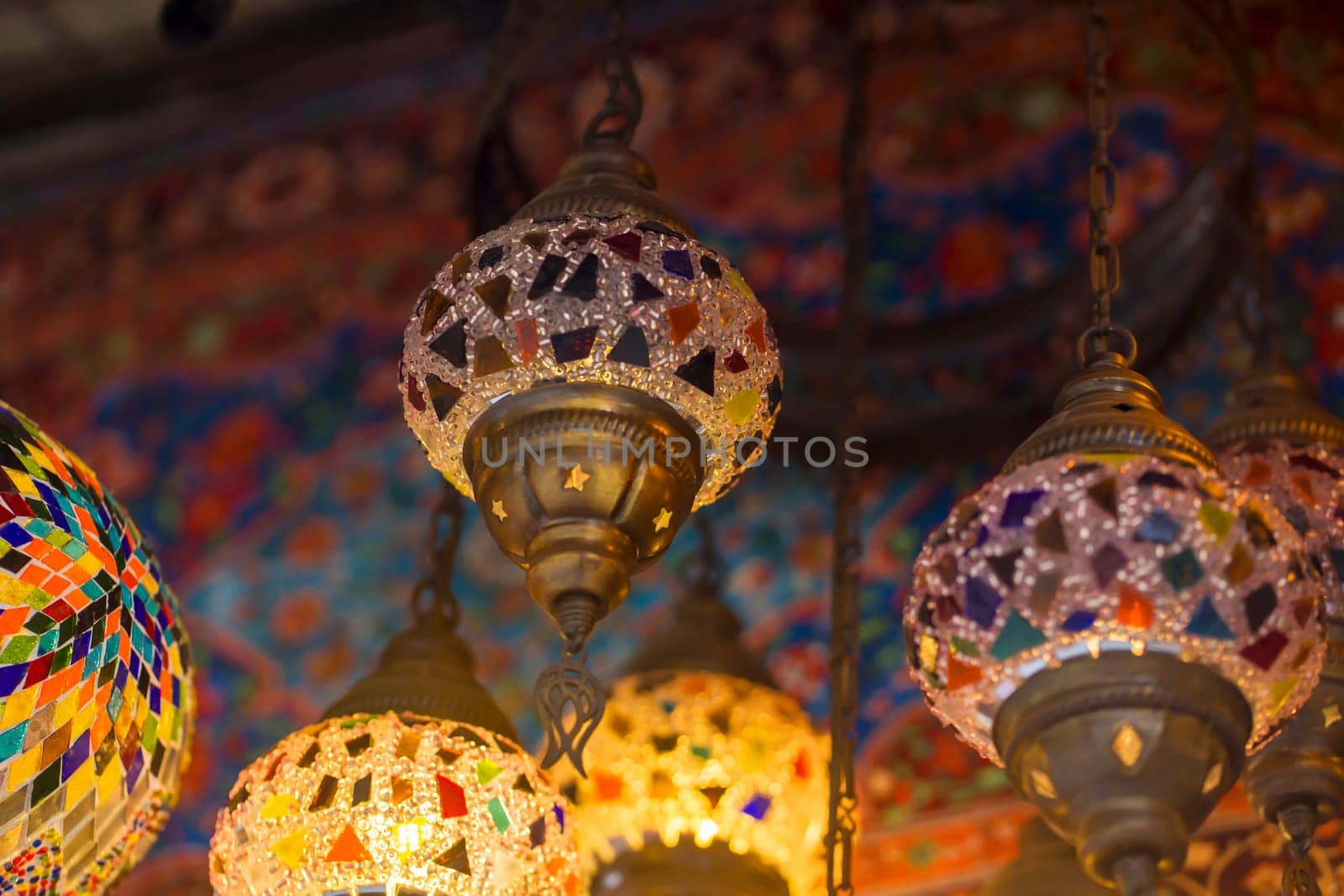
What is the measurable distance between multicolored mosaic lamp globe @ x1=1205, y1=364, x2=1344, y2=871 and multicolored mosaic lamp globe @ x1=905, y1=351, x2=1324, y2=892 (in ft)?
0.59

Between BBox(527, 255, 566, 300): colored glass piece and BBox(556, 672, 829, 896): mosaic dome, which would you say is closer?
BBox(527, 255, 566, 300): colored glass piece

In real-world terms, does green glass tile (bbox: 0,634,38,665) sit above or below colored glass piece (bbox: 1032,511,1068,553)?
above

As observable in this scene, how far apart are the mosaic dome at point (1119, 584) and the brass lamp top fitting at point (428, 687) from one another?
0.56 m

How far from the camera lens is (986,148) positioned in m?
3.03

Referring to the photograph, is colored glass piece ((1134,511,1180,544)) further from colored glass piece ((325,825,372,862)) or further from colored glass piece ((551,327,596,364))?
colored glass piece ((325,825,372,862))

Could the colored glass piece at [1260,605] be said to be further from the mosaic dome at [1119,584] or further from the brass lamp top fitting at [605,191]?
the brass lamp top fitting at [605,191]

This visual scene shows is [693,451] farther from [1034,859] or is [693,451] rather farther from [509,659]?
[509,659]

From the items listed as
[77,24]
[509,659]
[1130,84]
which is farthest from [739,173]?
[77,24]

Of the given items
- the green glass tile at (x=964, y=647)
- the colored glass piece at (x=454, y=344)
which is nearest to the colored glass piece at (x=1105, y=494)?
the green glass tile at (x=964, y=647)

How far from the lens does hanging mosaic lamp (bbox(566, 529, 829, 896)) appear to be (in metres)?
1.63

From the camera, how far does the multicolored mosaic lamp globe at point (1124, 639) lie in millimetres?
1031

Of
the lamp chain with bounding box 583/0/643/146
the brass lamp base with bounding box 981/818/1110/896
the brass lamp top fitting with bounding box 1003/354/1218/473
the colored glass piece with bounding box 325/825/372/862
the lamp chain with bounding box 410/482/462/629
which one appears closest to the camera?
the brass lamp top fitting with bounding box 1003/354/1218/473

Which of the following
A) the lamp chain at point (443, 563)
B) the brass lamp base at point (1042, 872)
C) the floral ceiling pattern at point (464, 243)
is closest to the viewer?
the brass lamp base at point (1042, 872)

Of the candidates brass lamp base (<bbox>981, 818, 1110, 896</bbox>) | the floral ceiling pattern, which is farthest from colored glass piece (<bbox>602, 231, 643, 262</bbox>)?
the floral ceiling pattern
